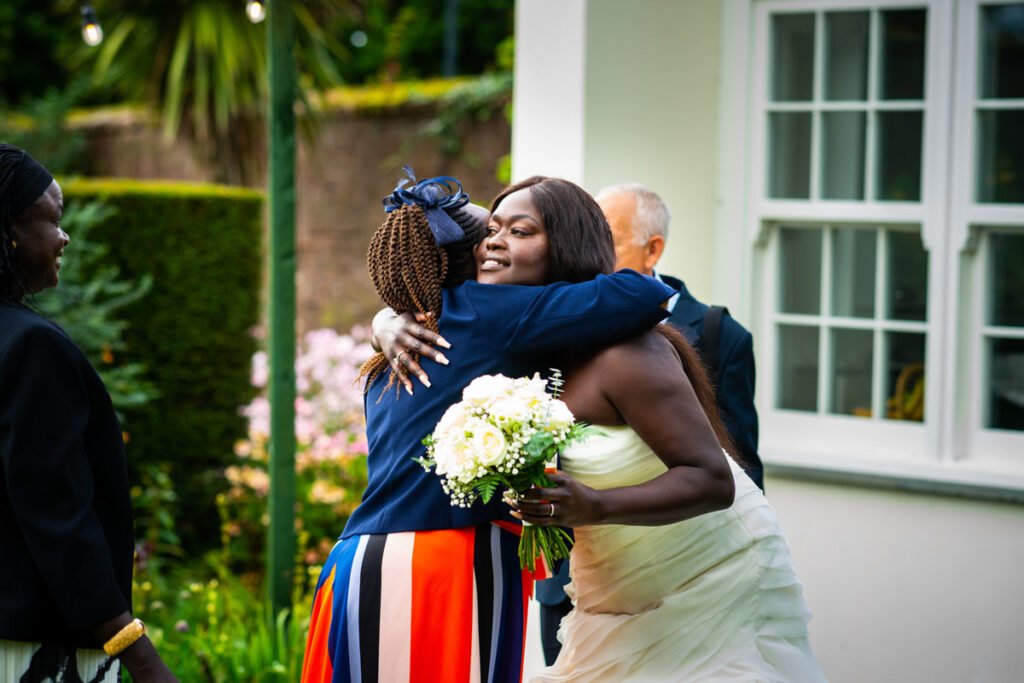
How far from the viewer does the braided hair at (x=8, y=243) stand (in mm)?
2506

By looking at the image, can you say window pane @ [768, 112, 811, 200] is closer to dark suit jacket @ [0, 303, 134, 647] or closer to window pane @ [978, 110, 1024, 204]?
window pane @ [978, 110, 1024, 204]

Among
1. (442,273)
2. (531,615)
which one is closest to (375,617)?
(442,273)

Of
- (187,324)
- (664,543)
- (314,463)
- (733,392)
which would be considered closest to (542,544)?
(664,543)

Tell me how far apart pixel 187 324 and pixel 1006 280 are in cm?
587

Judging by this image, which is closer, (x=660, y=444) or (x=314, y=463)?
(x=660, y=444)

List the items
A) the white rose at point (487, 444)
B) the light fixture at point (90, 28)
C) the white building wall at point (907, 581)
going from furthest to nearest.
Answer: the light fixture at point (90, 28)
the white building wall at point (907, 581)
the white rose at point (487, 444)

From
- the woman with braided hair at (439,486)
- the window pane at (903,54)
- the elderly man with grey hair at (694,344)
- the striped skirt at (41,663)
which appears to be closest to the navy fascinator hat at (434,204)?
the woman with braided hair at (439,486)

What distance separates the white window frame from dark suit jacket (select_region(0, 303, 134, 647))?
10.8ft

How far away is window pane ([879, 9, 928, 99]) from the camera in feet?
16.1

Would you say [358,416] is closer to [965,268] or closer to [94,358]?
[94,358]

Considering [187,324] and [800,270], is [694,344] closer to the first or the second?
[800,270]

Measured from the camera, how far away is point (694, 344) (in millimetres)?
3818

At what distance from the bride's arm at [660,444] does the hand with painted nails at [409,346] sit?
1.21 ft

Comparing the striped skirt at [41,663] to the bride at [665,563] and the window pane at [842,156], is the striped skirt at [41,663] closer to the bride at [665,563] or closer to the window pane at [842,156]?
the bride at [665,563]
